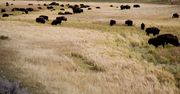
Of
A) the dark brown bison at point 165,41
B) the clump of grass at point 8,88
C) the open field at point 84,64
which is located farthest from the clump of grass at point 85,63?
the dark brown bison at point 165,41

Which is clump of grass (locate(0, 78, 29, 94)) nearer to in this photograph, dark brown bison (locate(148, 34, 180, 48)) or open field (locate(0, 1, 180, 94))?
open field (locate(0, 1, 180, 94))

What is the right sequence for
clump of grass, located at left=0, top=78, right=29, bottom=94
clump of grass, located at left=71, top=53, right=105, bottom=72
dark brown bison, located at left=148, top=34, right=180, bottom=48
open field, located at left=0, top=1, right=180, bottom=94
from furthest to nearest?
dark brown bison, located at left=148, top=34, right=180, bottom=48
clump of grass, located at left=71, top=53, right=105, bottom=72
open field, located at left=0, top=1, right=180, bottom=94
clump of grass, located at left=0, top=78, right=29, bottom=94

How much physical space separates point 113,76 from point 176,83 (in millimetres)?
4684

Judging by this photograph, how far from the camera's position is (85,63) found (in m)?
25.5

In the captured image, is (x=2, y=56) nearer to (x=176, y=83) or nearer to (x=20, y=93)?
(x=20, y=93)

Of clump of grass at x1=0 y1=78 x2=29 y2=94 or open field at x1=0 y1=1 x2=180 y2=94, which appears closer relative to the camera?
clump of grass at x1=0 y1=78 x2=29 y2=94

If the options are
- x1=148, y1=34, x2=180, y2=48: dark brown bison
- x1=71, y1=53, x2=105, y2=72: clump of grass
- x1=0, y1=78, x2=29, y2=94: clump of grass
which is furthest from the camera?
x1=148, y1=34, x2=180, y2=48: dark brown bison

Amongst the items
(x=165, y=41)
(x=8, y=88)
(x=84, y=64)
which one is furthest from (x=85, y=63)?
(x=165, y=41)

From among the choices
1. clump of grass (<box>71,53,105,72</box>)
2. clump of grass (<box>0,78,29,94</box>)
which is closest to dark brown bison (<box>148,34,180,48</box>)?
clump of grass (<box>71,53,105,72</box>)

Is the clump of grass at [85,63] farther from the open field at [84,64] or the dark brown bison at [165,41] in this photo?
the dark brown bison at [165,41]

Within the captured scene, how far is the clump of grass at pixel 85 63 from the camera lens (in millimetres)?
24344

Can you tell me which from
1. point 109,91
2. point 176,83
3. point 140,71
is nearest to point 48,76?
point 109,91

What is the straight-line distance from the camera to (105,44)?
33.4m

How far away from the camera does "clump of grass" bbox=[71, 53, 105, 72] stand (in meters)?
24.3
